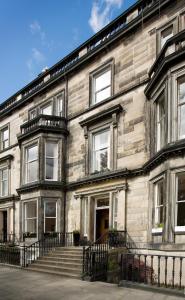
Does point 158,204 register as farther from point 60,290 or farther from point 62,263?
point 60,290

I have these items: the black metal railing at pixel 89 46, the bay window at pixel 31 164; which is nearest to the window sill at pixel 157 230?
the bay window at pixel 31 164

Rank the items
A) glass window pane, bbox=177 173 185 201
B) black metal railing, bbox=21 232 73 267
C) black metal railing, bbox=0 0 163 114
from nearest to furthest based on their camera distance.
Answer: glass window pane, bbox=177 173 185 201, black metal railing, bbox=0 0 163 114, black metal railing, bbox=21 232 73 267

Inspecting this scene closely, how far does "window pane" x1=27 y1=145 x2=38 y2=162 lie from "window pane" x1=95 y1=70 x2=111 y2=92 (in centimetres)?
500

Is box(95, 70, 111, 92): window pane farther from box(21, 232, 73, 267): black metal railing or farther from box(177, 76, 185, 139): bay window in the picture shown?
box(21, 232, 73, 267): black metal railing

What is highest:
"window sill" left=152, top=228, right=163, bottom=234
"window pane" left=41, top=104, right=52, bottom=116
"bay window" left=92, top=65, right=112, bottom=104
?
"bay window" left=92, top=65, right=112, bottom=104

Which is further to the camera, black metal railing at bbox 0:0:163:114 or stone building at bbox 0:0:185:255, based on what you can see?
black metal railing at bbox 0:0:163:114

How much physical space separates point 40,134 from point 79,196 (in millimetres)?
4114

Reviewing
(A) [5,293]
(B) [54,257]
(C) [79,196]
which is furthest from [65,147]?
(A) [5,293]

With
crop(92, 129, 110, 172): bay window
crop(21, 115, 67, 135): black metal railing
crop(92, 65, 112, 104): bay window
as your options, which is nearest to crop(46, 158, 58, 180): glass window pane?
crop(21, 115, 67, 135): black metal railing

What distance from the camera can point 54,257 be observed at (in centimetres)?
1689

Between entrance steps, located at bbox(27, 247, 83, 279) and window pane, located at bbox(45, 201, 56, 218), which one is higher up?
window pane, located at bbox(45, 201, 56, 218)

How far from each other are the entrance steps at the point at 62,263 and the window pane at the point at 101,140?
524 cm

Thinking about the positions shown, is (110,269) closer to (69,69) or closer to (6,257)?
(6,257)

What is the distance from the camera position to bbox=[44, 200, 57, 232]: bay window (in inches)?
797
